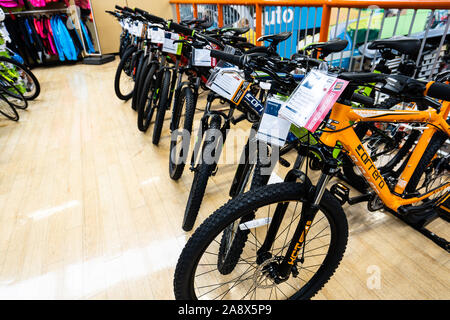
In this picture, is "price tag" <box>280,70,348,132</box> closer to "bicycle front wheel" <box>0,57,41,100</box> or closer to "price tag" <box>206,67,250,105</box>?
"price tag" <box>206,67,250,105</box>

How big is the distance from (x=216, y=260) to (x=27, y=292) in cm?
94

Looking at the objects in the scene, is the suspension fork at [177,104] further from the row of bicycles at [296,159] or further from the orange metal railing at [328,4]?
the orange metal railing at [328,4]

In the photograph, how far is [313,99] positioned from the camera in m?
0.72

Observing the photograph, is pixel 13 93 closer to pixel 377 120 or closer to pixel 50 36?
pixel 50 36

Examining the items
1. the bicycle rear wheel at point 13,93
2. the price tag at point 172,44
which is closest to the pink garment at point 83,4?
the bicycle rear wheel at point 13,93

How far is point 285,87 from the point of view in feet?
3.03

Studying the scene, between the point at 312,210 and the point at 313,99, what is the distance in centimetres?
38

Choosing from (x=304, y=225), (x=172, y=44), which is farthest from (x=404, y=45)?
(x=172, y=44)

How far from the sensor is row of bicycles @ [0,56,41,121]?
3.13m

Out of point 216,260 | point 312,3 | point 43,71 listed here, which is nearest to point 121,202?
point 216,260

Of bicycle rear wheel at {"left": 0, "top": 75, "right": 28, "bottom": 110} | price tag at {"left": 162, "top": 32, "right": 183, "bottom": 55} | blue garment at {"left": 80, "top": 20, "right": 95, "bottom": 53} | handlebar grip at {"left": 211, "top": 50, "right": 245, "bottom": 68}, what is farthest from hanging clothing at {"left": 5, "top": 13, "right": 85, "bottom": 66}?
handlebar grip at {"left": 211, "top": 50, "right": 245, "bottom": 68}

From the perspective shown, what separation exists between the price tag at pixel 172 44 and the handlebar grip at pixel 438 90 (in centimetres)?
169

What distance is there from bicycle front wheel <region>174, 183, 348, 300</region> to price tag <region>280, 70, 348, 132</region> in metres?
0.26
